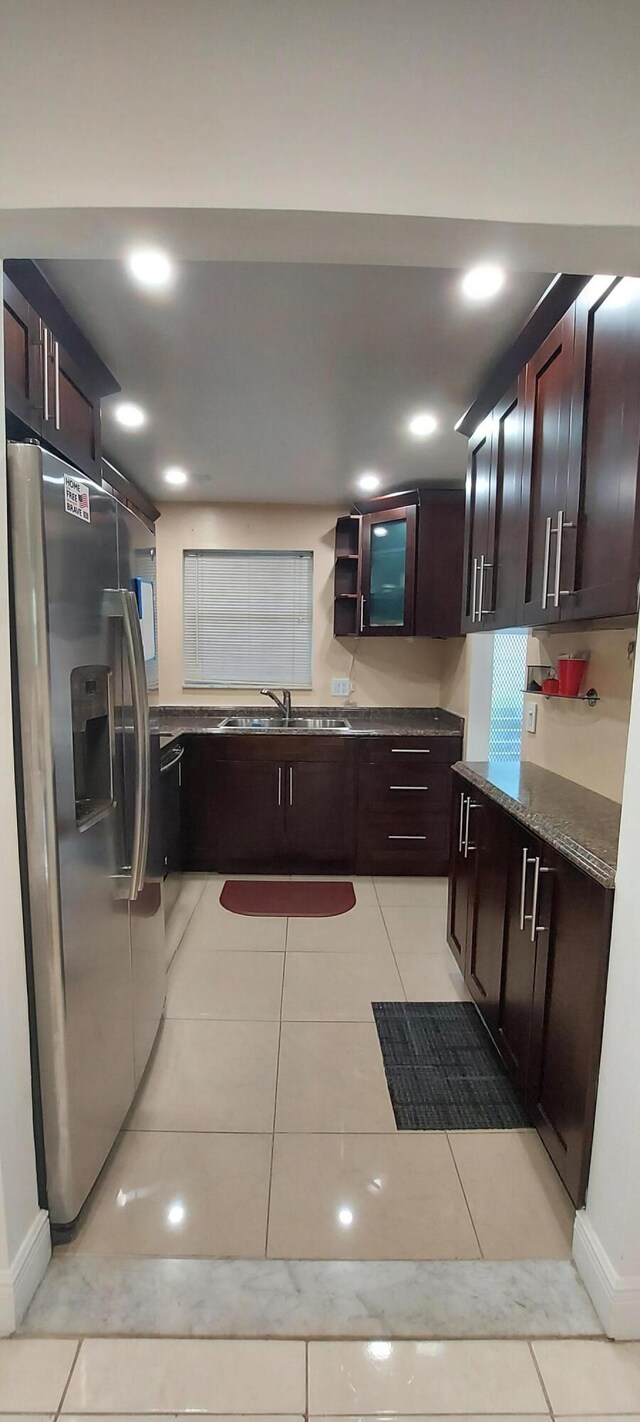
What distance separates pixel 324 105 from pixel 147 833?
5.14 feet

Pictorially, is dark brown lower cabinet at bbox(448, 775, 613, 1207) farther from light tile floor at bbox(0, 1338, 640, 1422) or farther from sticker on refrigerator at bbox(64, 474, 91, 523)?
sticker on refrigerator at bbox(64, 474, 91, 523)

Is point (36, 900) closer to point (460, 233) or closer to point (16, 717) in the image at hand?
point (16, 717)

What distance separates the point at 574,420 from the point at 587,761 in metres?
1.12

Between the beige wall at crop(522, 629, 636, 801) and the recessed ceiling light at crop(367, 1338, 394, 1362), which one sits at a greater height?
the beige wall at crop(522, 629, 636, 801)

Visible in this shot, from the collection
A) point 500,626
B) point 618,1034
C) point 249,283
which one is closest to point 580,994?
point 618,1034

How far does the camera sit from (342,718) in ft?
13.5

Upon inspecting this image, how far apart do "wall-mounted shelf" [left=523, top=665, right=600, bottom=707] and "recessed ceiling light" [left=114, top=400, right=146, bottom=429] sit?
1.97 metres

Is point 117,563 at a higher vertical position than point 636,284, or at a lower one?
lower

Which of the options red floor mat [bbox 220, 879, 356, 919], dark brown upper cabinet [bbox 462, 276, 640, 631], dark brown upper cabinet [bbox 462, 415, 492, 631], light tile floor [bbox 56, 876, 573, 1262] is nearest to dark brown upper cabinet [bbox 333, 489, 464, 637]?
dark brown upper cabinet [bbox 462, 415, 492, 631]

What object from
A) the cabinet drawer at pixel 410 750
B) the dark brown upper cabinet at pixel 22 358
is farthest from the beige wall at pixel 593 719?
the dark brown upper cabinet at pixel 22 358

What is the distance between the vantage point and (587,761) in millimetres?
2070

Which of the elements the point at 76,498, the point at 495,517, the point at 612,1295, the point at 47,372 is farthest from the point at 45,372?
the point at 612,1295

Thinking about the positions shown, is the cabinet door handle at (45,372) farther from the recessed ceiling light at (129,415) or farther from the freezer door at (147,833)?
the recessed ceiling light at (129,415)

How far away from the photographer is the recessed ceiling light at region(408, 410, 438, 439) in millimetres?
2539
